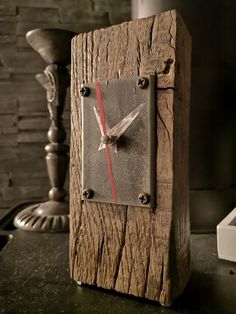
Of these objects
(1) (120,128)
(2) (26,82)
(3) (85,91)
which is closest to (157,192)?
(1) (120,128)

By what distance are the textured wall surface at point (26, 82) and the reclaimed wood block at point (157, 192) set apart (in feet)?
2.48

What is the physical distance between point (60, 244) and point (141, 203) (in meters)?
0.42

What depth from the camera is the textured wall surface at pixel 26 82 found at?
129cm

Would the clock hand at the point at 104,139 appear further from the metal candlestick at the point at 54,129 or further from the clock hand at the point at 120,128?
the metal candlestick at the point at 54,129

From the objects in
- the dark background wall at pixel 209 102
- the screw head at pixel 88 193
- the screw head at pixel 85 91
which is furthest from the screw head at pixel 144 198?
the dark background wall at pixel 209 102

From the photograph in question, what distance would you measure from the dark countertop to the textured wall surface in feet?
1.81

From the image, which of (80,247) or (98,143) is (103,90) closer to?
(98,143)

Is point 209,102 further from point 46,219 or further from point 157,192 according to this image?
point 46,219

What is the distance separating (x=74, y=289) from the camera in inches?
23.3

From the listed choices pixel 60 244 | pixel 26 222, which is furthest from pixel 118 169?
pixel 26 222

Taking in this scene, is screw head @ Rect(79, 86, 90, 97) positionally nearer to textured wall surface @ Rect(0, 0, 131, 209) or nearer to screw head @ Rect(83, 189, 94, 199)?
screw head @ Rect(83, 189, 94, 199)

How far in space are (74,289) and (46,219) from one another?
0.41 meters

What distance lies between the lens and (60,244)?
2.78 feet

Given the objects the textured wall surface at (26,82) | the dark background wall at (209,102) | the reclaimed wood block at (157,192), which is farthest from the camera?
the textured wall surface at (26,82)
